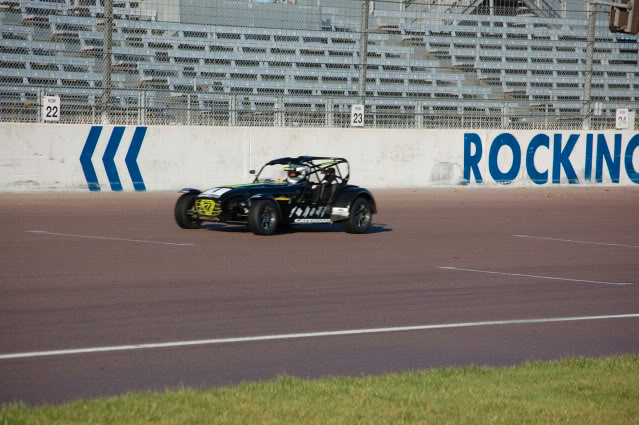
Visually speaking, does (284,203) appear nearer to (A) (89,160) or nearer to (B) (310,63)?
(A) (89,160)

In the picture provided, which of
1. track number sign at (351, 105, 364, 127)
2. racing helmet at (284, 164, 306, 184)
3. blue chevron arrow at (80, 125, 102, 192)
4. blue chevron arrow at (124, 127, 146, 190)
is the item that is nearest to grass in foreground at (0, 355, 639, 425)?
racing helmet at (284, 164, 306, 184)

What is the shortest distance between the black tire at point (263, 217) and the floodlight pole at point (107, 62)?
313 inches

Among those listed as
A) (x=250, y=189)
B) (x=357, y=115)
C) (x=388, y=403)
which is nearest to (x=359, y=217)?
(x=250, y=189)

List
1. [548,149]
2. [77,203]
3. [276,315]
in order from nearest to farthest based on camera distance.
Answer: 1. [276,315]
2. [77,203]
3. [548,149]

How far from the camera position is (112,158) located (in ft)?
70.3

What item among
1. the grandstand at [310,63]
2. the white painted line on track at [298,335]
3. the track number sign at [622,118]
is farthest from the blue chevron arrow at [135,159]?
the white painted line on track at [298,335]

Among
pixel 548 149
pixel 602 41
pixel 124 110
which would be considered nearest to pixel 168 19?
pixel 124 110

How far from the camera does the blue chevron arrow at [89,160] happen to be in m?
21.1

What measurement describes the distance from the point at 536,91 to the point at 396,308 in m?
21.1

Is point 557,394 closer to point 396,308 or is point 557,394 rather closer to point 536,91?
point 396,308

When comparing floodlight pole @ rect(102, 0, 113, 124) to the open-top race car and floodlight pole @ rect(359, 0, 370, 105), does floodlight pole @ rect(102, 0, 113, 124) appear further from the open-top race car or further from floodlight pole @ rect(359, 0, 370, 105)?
the open-top race car

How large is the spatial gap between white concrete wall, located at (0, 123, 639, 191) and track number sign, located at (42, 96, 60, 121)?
0.76ft

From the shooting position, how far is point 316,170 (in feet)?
51.7

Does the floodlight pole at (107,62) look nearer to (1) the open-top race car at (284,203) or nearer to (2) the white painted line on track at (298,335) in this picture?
(1) the open-top race car at (284,203)
